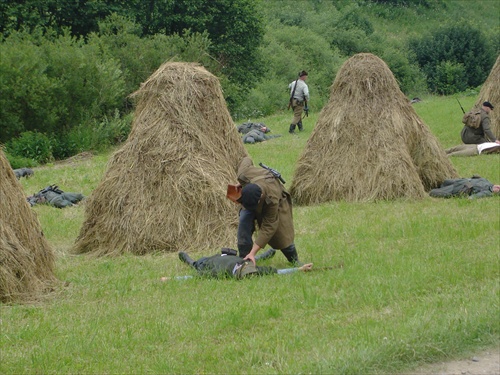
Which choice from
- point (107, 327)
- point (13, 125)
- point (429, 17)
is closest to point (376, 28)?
point (429, 17)

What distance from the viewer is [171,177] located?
1191cm

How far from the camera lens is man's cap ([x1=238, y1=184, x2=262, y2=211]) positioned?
9570mm

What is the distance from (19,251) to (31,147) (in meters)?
15.9

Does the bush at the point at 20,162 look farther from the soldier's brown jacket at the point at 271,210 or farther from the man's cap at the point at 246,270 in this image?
the man's cap at the point at 246,270

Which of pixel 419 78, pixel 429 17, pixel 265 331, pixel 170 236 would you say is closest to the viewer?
pixel 265 331

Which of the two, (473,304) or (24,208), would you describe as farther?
(24,208)

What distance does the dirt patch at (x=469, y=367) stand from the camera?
6.60m

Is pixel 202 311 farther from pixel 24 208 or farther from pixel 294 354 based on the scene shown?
pixel 24 208

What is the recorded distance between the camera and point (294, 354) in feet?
22.7

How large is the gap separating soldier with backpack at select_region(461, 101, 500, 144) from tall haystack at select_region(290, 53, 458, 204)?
4.94m

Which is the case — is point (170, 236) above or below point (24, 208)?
below

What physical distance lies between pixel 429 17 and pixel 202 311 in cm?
6297

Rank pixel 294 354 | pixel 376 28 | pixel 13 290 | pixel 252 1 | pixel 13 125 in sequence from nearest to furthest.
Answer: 1. pixel 294 354
2. pixel 13 290
3. pixel 13 125
4. pixel 252 1
5. pixel 376 28

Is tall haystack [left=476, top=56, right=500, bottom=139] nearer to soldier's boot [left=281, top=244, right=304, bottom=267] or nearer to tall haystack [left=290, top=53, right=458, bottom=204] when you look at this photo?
tall haystack [left=290, top=53, right=458, bottom=204]
